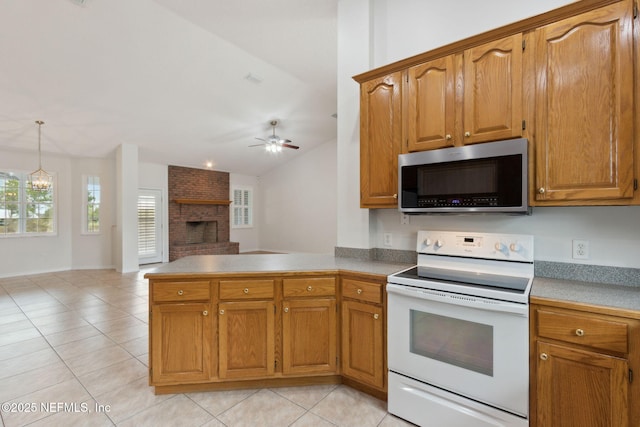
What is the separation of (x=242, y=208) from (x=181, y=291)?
7799mm

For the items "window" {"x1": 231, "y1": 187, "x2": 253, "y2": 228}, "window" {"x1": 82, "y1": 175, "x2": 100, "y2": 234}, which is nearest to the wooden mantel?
"window" {"x1": 231, "y1": 187, "x2": 253, "y2": 228}

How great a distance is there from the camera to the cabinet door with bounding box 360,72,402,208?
7.54 ft

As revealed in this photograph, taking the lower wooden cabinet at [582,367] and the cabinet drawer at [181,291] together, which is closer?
the lower wooden cabinet at [582,367]

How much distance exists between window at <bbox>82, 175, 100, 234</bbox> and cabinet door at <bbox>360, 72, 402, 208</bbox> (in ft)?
23.7

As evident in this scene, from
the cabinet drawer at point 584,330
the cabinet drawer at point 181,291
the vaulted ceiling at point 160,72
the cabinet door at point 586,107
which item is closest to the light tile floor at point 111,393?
the cabinet drawer at point 181,291

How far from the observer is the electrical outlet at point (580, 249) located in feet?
6.07

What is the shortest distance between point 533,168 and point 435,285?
0.91 metres

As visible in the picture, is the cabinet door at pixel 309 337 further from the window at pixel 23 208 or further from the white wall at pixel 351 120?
the window at pixel 23 208

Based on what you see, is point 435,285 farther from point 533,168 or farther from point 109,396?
point 109,396

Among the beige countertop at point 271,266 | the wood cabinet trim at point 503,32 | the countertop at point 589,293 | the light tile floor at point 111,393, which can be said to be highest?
the wood cabinet trim at point 503,32

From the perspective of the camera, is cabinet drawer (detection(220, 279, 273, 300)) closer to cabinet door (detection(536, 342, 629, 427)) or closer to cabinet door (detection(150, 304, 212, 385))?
cabinet door (detection(150, 304, 212, 385))

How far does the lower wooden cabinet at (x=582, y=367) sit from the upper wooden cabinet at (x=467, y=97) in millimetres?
1080

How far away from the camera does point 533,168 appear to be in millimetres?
1769

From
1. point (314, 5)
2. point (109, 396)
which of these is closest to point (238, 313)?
point (109, 396)
